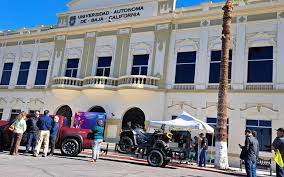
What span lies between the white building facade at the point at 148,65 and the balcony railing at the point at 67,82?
0.08m

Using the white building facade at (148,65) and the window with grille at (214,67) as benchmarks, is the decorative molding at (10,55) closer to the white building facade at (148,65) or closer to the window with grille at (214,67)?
the white building facade at (148,65)

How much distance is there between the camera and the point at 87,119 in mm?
23547

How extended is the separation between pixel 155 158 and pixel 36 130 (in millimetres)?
5163

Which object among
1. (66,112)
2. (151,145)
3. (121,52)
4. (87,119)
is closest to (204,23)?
(121,52)

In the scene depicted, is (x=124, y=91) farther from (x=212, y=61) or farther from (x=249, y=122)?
(x=249, y=122)

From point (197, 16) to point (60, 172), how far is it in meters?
17.0

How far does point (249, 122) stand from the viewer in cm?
2025

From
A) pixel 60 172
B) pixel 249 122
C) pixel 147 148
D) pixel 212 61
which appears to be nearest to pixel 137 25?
pixel 212 61

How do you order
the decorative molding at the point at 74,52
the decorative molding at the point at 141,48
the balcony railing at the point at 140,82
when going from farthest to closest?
the decorative molding at the point at 74,52
the decorative molding at the point at 141,48
the balcony railing at the point at 140,82

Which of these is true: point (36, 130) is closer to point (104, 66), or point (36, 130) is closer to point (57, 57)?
point (104, 66)

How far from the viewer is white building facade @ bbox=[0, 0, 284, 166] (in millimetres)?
20453

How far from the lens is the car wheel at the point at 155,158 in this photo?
13.8 meters

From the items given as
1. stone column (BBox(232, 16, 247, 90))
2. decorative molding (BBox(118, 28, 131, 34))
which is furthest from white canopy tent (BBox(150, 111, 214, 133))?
decorative molding (BBox(118, 28, 131, 34))

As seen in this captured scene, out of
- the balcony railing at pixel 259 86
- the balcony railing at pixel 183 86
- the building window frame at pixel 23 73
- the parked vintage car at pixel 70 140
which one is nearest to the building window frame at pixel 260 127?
the balcony railing at pixel 259 86
